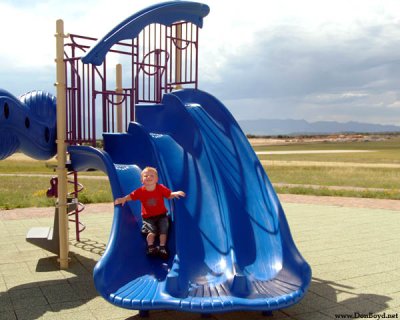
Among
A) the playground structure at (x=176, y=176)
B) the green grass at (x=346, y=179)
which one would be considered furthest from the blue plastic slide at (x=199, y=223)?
the green grass at (x=346, y=179)

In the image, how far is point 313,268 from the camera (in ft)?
22.2

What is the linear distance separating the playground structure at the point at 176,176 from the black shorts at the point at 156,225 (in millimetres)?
175

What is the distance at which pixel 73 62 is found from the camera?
6.66 meters

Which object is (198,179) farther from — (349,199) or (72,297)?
(349,199)

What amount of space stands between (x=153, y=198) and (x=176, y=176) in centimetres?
77

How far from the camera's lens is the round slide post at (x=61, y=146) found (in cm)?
639

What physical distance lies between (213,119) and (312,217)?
5.98m

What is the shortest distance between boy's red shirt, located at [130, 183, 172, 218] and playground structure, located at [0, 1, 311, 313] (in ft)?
0.99

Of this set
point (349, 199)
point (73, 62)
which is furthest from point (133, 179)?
point (349, 199)

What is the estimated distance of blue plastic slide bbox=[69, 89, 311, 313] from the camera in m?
4.28

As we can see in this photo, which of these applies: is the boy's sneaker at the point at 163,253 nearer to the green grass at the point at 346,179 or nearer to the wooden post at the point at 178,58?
the wooden post at the point at 178,58

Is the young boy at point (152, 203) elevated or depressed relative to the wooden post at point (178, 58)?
depressed

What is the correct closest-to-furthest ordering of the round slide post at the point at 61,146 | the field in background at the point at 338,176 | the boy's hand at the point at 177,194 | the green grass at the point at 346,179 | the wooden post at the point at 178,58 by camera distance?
the boy's hand at the point at 177,194 → the round slide post at the point at 61,146 → the wooden post at the point at 178,58 → the field in background at the point at 338,176 → the green grass at the point at 346,179

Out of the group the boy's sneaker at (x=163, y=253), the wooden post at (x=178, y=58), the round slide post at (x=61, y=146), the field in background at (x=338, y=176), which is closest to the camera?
the boy's sneaker at (x=163, y=253)
